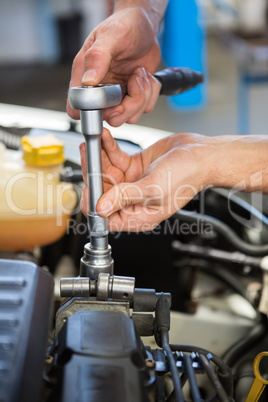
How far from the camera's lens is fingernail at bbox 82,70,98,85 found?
23.9 inches

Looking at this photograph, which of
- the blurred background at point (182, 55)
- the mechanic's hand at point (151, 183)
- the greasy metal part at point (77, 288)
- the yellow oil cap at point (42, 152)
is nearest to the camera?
the greasy metal part at point (77, 288)

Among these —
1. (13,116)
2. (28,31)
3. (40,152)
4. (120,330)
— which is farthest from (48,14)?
(120,330)

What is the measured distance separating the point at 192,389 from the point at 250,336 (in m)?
0.36

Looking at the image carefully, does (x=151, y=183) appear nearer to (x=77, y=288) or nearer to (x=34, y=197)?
(x=77, y=288)

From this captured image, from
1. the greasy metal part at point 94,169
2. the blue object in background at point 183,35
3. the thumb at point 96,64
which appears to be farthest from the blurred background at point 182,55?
the greasy metal part at point 94,169

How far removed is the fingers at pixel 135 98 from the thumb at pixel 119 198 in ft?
0.54

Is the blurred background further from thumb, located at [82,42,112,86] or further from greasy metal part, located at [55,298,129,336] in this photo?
greasy metal part, located at [55,298,129,336]

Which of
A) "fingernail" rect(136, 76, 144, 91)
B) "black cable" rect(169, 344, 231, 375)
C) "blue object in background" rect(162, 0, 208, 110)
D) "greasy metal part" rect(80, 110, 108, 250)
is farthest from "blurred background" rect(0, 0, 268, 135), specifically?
"black cable" rect(169, 344, 231, 375)

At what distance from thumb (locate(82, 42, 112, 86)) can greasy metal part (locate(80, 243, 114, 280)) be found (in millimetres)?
208

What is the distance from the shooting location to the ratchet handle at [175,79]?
34.1 inches

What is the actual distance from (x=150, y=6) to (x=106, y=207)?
1.79 ft

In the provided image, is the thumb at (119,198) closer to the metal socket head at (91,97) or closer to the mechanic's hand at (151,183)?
the mechanic's hand at (151,183)

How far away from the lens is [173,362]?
508 mm

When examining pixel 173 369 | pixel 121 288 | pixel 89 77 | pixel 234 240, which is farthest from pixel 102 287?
pixel 234 240
